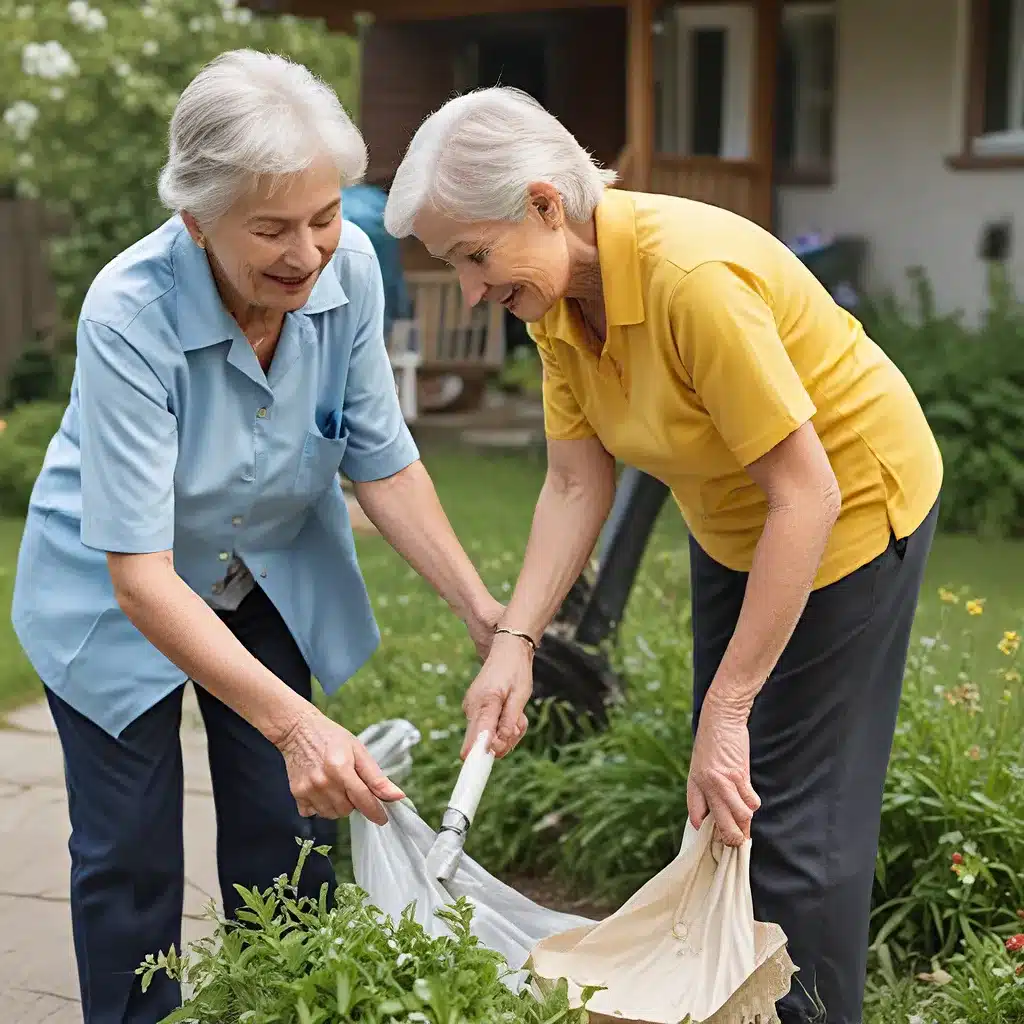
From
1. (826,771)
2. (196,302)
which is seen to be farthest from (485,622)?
(196,302)

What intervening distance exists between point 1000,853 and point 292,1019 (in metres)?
1.85

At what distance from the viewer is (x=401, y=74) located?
13703mm

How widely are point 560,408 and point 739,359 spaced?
1.86ft

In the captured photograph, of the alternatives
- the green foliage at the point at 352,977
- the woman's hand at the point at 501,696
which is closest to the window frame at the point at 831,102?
the woman's hand at the point at 501,696

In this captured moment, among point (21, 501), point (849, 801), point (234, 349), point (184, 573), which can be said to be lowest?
point (21, 501)

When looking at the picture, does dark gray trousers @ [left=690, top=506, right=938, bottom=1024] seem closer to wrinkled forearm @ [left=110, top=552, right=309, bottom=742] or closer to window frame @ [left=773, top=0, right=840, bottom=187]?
wrinkled forearm @ [left=110, top=552, right=309, bottom=742]

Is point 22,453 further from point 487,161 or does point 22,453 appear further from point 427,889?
point 487,161

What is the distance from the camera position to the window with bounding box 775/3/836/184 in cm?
1107

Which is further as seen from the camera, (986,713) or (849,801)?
(986,713)

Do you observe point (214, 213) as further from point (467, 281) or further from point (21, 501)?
point (21, 501)

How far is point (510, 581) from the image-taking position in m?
4.45

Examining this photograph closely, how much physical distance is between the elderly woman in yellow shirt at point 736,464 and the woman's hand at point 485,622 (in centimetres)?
5

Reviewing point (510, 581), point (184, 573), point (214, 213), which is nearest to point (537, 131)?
point (214, 213)

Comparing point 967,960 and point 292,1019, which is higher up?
point 292,1019
